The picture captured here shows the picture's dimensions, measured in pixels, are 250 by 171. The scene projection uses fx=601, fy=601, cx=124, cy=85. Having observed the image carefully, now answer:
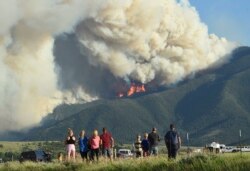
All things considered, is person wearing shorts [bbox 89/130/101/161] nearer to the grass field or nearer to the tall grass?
the grass field

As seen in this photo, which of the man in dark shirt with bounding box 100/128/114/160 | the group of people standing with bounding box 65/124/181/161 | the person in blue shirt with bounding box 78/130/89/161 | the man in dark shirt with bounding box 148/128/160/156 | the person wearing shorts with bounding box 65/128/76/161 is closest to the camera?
the group of people standing with bounding box 65/124/181/161

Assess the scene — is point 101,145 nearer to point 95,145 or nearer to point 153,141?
point 95,145

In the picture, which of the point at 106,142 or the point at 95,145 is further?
the point at 106,142

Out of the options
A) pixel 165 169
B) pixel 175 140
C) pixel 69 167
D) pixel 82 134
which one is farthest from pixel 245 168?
pixel 82 134

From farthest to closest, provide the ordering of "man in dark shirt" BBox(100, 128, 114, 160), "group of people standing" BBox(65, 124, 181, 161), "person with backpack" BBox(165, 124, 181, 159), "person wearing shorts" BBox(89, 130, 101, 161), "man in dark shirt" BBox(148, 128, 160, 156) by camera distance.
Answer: "man in dark shirt" BBox(148, 128, 160, 156) → "man in dark shirt" BBox(100, 128, 114, 160) → "group of people standing" BBox(65, 124, 181, 161) → "person wearing shorts" BBox(89, 130, 101, 161) → "person with backpack" BBox(165, 124, 181, 159)

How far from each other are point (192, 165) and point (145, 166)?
3122 millimetres

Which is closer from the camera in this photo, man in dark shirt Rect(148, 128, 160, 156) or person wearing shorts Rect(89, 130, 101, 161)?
person wearing shorts Rect(89, 130, 101, 161)

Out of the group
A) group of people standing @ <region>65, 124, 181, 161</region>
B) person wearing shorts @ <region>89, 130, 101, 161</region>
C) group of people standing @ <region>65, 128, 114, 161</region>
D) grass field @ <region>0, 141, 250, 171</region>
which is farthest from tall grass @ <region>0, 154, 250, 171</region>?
group of people standing @ <region>65, 124, 181, 161</region>

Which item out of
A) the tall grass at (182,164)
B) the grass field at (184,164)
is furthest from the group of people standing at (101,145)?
the tall grass at (182,164)

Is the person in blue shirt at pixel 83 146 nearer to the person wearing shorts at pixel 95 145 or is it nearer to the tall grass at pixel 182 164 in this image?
the person wearing shorts at pixel 95 145

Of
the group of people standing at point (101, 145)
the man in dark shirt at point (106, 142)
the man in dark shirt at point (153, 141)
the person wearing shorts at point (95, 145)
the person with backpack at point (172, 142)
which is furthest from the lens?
the man in dark shirt at point (153, 141)

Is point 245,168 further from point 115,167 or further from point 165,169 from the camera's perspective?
point 115,167

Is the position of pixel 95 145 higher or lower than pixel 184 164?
higher

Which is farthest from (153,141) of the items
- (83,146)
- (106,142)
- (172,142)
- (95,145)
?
(172,142)
